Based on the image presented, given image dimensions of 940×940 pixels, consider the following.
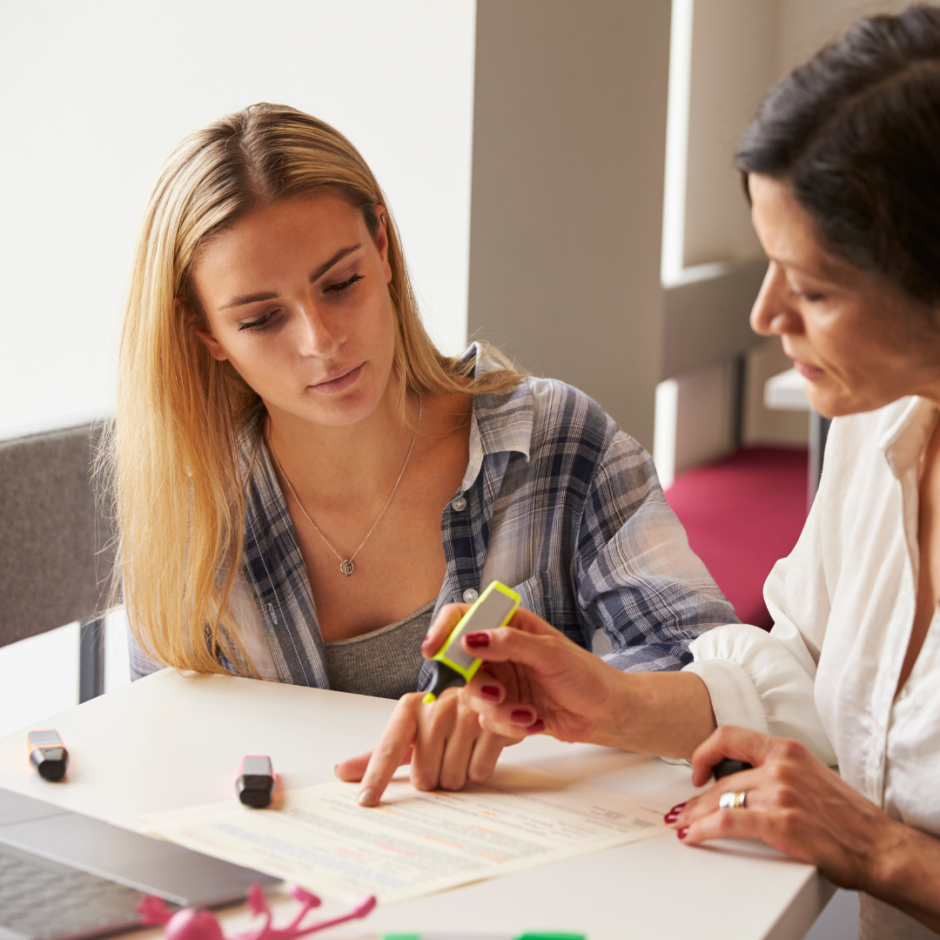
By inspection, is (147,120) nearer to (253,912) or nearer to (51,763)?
(51,763)

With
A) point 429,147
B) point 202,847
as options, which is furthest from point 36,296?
point 202,847

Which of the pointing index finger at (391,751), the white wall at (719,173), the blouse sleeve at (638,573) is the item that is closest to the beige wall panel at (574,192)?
the blouse sleeve at (638,573)

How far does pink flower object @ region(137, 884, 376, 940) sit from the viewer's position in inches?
26.8

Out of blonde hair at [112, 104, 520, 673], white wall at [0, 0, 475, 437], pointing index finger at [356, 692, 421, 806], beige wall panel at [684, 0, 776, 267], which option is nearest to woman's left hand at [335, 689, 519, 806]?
pointing index finger at [356, 692, 421, 806]

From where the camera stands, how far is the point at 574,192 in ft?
8.09

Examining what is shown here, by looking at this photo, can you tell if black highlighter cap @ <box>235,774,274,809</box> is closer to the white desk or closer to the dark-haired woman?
the white desk

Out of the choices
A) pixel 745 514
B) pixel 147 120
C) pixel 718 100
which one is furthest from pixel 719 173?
pixel 147 120

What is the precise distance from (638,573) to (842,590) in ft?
0.96

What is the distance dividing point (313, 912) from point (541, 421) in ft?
2.59

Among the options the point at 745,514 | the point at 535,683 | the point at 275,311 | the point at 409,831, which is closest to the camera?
the point at 409,831

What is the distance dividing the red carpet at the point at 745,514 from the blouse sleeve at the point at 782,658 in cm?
148

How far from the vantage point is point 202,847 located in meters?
0.84

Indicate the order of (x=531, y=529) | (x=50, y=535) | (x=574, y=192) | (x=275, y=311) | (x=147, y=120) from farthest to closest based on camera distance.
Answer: (x=574, y=192) → (x=147, y=120) → (x=50, y=535) → (x=531, y=529) → (x=275, y=311)

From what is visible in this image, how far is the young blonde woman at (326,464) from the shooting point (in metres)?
1.26
